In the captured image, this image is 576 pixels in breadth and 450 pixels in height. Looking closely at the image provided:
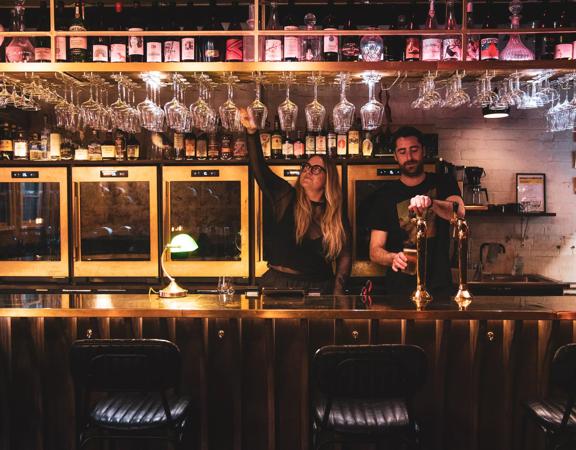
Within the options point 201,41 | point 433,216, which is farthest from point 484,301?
point 201,41

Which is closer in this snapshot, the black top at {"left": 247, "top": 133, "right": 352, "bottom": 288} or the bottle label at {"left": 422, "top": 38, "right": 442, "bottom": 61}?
the bottle label at {"left": 422, "top": 38, "right": 442, "bottom": 61}

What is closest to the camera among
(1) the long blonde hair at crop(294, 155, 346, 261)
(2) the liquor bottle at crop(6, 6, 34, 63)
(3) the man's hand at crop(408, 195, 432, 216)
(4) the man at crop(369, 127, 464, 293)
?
(3) the man's hand at crop(408, 195, 432, 216)

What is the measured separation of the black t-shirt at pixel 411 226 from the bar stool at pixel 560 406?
1544 mm

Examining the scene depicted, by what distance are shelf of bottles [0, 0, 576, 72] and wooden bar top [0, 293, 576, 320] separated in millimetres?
1213

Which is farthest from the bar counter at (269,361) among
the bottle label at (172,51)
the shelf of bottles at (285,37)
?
the bottle label at (172,51)

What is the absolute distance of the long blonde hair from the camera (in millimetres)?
4227

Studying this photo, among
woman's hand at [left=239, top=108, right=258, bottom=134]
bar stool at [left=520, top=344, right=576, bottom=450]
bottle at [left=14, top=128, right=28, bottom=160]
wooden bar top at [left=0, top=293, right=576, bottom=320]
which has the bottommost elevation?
bar stool at [left=520, top=344, right=576, bottom=450]

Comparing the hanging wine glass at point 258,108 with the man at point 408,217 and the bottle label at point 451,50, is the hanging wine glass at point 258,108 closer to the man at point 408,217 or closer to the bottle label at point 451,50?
the bottle label at point 451,50

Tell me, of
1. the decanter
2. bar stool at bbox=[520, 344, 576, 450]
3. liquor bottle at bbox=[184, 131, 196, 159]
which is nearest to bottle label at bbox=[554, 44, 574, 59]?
the decanter

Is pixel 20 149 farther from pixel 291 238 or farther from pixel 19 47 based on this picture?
pixel 291 238

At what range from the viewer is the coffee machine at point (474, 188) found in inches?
195

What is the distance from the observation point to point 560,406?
2.43m

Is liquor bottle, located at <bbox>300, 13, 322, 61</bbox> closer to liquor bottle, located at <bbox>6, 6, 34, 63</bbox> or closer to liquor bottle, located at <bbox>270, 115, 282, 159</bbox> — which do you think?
liquor bottle, located at <bbox>270, 115, 282, 159</bbox>

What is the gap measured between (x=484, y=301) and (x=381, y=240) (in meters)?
1.19
